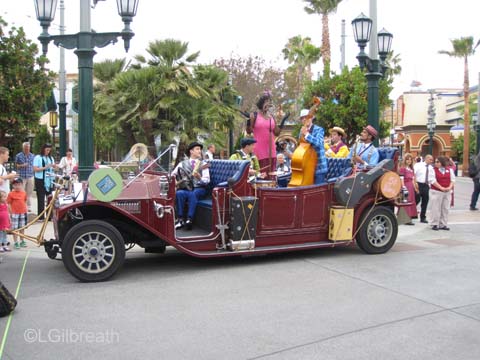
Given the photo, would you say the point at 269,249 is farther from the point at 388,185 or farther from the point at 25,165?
the point at 25,165

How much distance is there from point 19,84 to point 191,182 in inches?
226

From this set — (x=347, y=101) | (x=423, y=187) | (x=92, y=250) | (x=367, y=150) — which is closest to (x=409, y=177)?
(x=423, y=187)

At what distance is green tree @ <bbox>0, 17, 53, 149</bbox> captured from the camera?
11141mm

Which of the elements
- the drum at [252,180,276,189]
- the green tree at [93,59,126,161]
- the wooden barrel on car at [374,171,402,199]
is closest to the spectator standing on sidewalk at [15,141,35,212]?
the green tree at [93,59,126,161]

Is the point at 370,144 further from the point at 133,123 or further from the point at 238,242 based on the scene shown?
the point at 133,123

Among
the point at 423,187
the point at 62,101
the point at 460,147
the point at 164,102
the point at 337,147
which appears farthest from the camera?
the point at 460,147

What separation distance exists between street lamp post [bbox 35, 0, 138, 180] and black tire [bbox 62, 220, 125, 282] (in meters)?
3.40

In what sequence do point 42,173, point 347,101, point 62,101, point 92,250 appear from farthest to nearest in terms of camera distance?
point 62,101 → point 347,101 → point 42,173 → point 92,250

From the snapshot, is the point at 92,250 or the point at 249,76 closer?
the point at 92,250

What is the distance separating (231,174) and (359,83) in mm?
8848

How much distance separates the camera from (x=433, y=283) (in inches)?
253

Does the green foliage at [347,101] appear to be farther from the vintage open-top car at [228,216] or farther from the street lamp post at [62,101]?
the street lamp post at [62,101]

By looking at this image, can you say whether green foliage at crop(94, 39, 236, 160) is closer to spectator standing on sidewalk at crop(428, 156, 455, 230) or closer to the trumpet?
spectator standing on sidewalk at crop(428, 156, 455, 230)

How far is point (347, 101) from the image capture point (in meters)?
15.4
